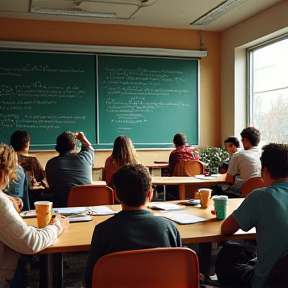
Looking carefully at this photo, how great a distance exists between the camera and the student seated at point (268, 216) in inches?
70.5

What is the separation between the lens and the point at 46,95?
6285mm

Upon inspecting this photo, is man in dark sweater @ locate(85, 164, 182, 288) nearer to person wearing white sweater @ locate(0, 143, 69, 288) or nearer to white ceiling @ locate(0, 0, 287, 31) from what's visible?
person wearing white sweater @ locate(0, 143, 69, 288)

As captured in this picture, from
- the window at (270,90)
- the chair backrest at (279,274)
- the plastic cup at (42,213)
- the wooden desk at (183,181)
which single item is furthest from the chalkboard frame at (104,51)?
the chair backrest at (279,274)

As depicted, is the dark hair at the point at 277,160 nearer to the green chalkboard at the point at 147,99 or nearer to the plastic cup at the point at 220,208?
the plastic cup at the point at 220,208

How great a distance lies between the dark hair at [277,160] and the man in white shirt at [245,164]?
2303mm

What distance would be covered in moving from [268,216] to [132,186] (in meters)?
0.66

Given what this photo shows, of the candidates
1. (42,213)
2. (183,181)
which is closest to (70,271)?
(42,213)

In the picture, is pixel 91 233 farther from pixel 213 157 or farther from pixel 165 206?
pixel 213 157

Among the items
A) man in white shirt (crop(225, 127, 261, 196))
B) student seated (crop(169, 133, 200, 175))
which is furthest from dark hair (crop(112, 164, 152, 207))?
student seated (crop(169, 133, 200, 175))

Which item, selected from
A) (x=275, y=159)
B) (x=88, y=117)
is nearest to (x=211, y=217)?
(x=275, y=159)

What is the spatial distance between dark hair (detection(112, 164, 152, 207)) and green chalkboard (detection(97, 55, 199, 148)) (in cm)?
489

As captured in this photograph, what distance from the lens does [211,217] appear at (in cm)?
240

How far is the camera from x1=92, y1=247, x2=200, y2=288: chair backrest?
138 centimetres

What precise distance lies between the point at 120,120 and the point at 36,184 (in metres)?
2.75
